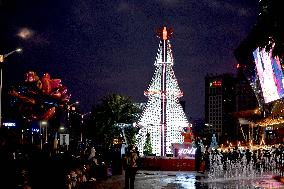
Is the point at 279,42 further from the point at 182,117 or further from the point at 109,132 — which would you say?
the point at 109,132

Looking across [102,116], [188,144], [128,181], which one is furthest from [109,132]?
[128,181]

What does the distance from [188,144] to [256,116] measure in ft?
21.2

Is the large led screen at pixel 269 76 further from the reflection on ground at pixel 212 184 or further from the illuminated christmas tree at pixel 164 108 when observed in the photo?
the illuminated christmas tree at pixel 164 108

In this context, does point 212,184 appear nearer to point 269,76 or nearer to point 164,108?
point 269,76

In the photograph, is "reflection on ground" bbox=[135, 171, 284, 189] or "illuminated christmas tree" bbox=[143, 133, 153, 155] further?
"illuminated christmas tree" bbox=[143, 133, 153, 155]

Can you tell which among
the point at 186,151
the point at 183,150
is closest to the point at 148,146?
the point at 183,150

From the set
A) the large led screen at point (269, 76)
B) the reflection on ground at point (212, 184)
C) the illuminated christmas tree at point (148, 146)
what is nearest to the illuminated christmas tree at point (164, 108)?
the illuminated christmas tree at point (148, 146)

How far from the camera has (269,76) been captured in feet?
99.5

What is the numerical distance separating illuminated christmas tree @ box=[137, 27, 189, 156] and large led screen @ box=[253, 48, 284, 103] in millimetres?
18816

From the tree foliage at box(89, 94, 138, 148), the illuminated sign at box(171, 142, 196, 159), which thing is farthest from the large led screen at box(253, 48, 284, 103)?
the tree foliage at box(89, 94, 138, 148)

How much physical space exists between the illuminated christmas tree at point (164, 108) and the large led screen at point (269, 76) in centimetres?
1882

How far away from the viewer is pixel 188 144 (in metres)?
41.5

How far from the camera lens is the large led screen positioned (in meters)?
28.3

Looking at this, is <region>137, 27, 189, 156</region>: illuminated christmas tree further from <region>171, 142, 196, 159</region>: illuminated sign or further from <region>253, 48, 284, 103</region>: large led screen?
<region>253, 48, 284, 103</region>: large led screen
